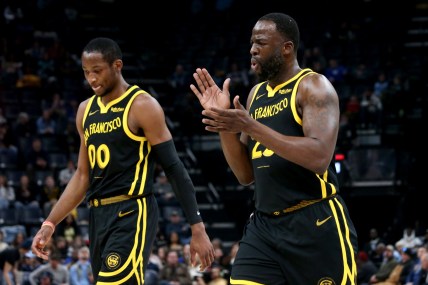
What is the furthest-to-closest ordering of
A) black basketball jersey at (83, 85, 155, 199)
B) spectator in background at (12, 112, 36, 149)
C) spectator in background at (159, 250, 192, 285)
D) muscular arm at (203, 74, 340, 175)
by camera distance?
spectator in background at (12, 112, 36, 149) → spectator in background at (159, 250, 192, 285) → black basketball jersey at (83, 85, 155, 199) → muscular arm at (203, 74, 340, 175)

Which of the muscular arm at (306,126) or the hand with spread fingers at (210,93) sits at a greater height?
the hand with spread fingers at (210,93)

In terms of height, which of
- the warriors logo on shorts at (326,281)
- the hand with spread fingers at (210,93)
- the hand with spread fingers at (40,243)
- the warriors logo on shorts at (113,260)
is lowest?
the warriors logo on shorts at (326,281)

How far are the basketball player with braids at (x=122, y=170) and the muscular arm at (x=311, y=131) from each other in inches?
57.0

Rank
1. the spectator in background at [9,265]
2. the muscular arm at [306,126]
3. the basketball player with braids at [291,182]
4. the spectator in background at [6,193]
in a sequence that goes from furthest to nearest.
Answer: the spectator in background at [6,193] < the spectator in background at [9,265] < the basketball player with braids at [291,182] < the muscular arm at [306,126]

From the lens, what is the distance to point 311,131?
19.6 ft

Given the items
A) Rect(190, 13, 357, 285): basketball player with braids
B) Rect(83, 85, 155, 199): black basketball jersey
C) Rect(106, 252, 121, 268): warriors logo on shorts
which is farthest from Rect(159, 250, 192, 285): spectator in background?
Rect(190, 13, 357, 285): basketball player with braids

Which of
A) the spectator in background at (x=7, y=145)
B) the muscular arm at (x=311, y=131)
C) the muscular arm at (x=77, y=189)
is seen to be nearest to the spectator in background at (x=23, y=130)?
the spectator in background at (x=7, y=145)

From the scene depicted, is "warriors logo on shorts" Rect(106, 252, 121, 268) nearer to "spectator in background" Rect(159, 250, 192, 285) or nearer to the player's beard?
the player's beard

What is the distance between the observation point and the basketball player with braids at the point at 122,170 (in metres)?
7.13

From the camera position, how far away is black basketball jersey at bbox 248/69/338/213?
243 inches

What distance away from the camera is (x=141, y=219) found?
722 cm

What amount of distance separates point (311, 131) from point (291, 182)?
392 millimetres

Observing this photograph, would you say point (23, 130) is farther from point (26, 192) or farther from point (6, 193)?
point (6, 193)

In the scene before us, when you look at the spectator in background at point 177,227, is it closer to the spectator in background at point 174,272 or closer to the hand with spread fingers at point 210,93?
the spectator in background at point 174,272
